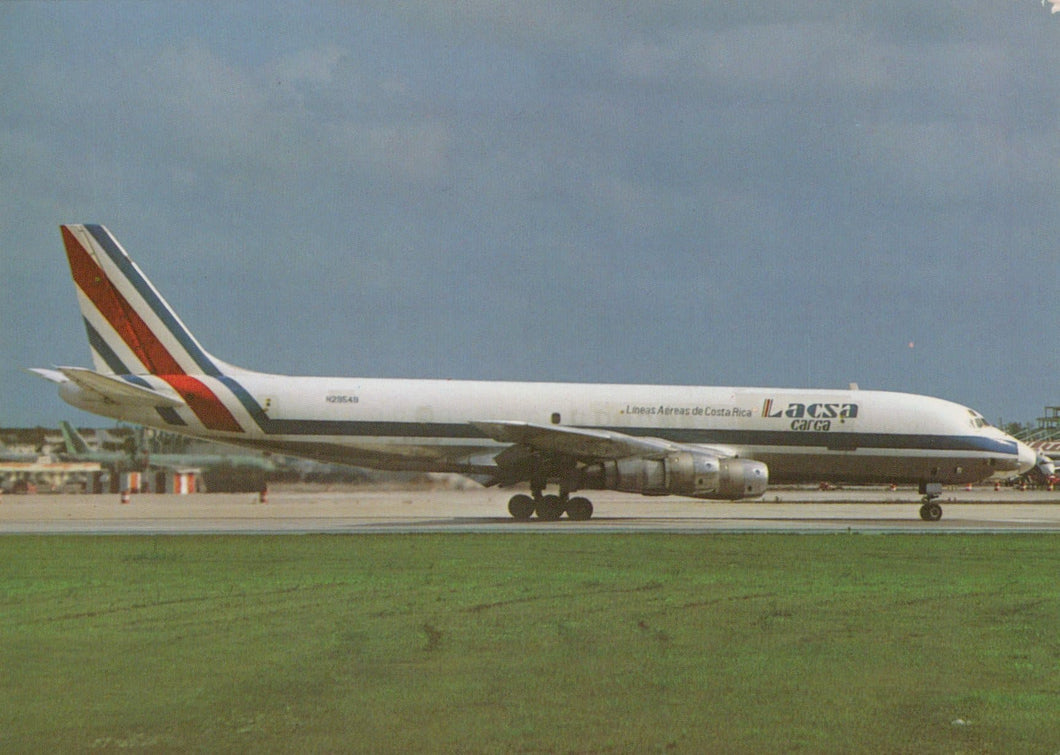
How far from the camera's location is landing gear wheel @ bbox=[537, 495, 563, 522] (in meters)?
28.5

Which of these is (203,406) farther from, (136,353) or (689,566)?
(689,566)

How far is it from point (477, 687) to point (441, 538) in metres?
13.1

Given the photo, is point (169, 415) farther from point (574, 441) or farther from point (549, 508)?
point (574, 441)

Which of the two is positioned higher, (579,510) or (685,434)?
(685,434)

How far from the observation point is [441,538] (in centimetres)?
2025

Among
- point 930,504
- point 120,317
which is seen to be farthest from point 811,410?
point 120,317

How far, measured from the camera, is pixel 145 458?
6481 centimetres

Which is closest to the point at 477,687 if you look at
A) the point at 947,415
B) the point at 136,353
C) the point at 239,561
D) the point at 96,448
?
the point at 239,561

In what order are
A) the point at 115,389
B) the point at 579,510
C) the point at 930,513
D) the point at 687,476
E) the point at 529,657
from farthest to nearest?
the point at 930,513 → the point at 579,510 → the point at 115,389 → the point at 687,476 → the point at 529,657

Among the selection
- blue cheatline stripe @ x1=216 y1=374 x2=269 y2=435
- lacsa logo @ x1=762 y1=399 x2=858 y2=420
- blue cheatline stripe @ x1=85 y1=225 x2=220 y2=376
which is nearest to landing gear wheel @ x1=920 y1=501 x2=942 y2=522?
lacsa logo @ x1=762 y1=399 x2=858 y2=420

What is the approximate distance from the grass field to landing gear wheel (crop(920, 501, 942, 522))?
14.6 meters

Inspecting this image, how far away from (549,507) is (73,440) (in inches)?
2175

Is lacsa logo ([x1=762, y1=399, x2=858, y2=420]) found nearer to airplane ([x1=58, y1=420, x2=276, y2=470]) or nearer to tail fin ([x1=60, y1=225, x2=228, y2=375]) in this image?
tail fin ([x1=60, y1=225, x2=228, y2=375])

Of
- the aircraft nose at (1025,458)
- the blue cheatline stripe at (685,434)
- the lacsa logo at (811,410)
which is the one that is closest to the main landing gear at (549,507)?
the blue cheatline stripe at (685,434)
